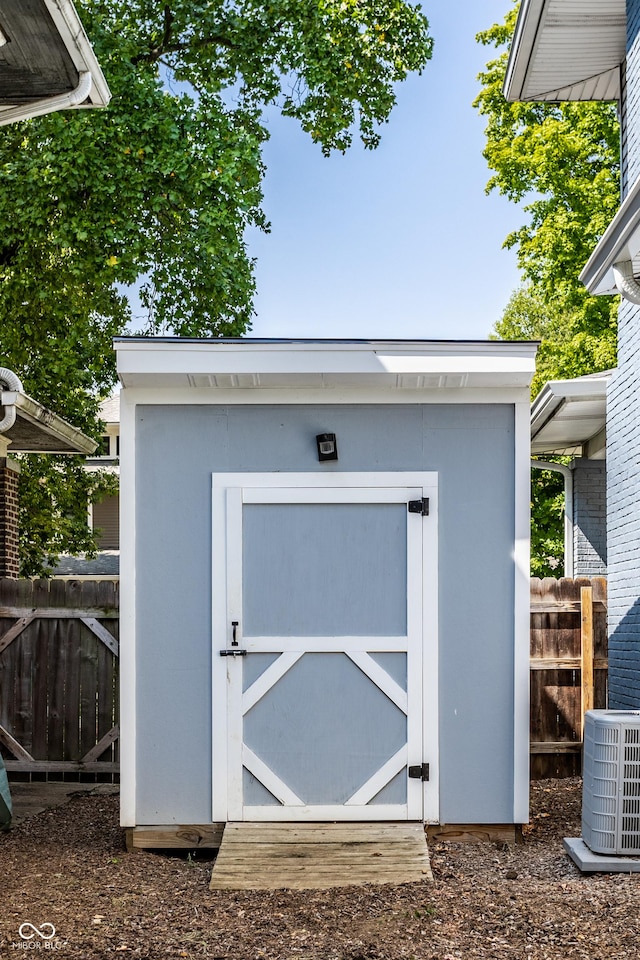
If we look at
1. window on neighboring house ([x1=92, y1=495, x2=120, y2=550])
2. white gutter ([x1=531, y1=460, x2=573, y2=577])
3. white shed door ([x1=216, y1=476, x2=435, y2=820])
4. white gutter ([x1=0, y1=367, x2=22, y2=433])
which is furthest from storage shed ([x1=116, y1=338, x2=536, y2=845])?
window on neighboring house ([x1=92, y1=495, x2=120, y2=550])

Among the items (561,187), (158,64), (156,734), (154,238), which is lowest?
(156,734)

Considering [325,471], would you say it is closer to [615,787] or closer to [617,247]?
[617,247]

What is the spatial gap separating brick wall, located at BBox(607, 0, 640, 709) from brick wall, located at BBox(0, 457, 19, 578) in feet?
18.6

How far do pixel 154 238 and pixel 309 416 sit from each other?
6.64 meters

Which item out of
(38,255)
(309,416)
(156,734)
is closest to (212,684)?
(156,734)

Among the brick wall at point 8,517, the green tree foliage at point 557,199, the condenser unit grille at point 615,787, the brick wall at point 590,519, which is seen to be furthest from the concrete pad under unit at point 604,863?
the green tree foliage at point 557,199

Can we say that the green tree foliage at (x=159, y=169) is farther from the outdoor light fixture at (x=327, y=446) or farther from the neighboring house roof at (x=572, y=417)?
the outdoor light fixture at (x=327, y=446)

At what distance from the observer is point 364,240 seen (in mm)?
32906

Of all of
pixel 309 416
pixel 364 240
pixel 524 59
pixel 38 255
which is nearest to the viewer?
pixel 309 416

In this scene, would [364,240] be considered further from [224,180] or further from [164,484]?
[164,484]

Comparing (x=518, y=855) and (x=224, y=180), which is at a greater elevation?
(x=224, y=180)

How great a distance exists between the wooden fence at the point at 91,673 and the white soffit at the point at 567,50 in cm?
427

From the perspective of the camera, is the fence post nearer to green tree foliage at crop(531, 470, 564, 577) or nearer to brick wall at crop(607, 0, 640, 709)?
brick wall at crop(607, 0, 640, 709)

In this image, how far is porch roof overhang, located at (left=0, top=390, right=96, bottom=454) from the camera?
7.77 metres
